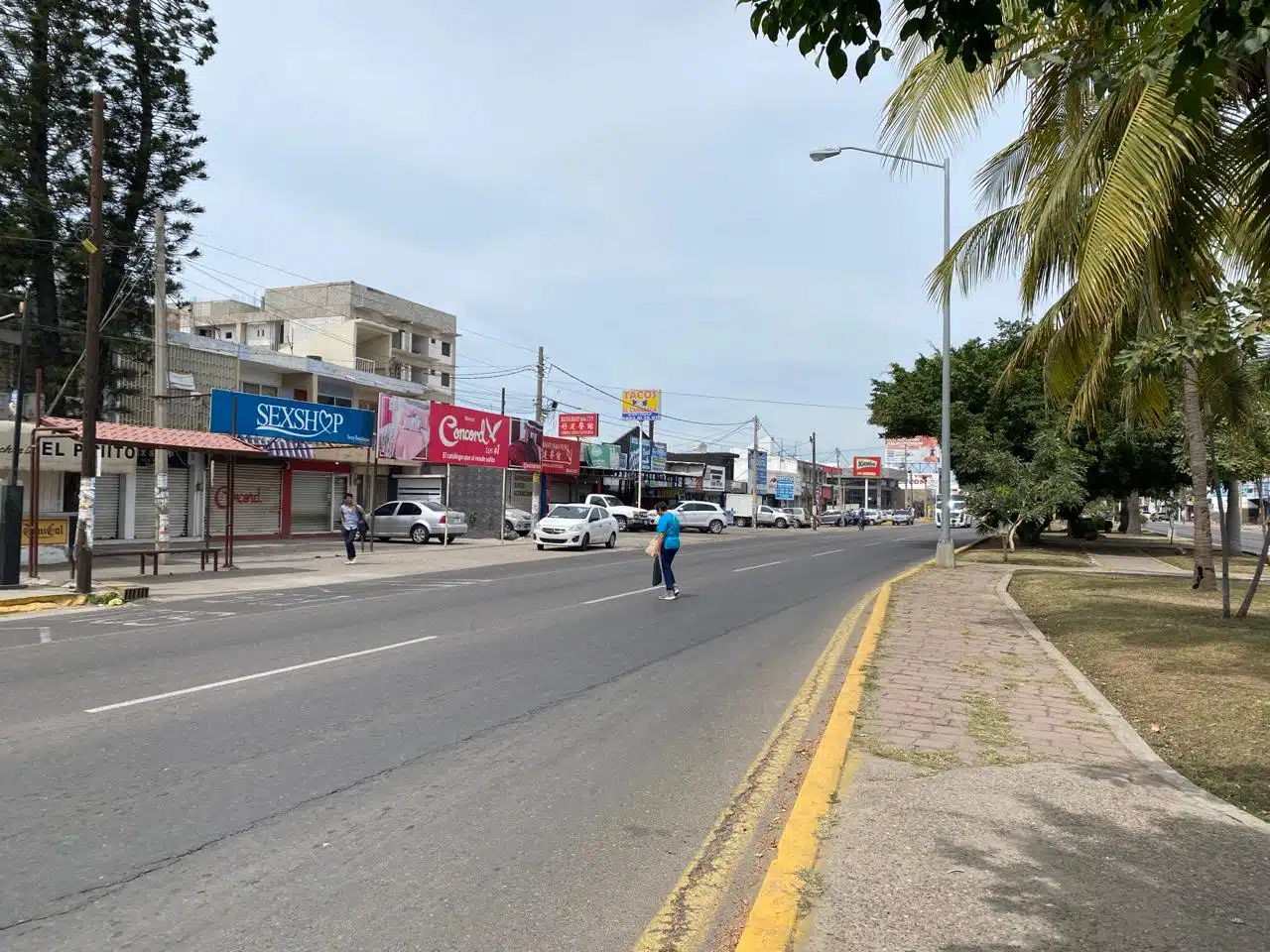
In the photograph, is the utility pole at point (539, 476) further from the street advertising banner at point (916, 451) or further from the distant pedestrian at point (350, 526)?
the street advertising banner at point (916, 451)

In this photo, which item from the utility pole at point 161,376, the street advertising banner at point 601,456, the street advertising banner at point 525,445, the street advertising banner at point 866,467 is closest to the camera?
the utility pole at point 161,376

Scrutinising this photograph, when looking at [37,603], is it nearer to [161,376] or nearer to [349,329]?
[161,376]

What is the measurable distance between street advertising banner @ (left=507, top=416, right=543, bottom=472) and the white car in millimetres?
5665

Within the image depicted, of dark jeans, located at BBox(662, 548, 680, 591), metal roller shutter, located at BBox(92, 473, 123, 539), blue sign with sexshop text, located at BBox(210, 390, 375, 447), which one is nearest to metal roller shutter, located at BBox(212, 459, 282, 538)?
metal roller shutter, located at BBox(92, 473, 123, 539)

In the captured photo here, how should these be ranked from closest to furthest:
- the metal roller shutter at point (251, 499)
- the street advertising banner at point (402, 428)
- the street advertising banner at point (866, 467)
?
the metal roller shutter at point (251, 499)
the street advertising banner at point (402, 428)
the street advertising banner at point (866, 467)

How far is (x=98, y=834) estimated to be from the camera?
15.2ft

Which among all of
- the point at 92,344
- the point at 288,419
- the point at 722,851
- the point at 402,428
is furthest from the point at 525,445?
the point at 722,851

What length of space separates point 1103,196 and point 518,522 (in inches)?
1334

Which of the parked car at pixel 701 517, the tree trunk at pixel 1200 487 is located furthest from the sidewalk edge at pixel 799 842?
the parked car at pixel 701 517

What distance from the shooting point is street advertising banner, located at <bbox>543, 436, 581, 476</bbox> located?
1761 inches

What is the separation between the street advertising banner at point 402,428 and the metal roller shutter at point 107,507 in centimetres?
801

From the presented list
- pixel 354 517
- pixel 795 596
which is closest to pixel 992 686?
pixel 795 596

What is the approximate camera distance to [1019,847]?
441 cm

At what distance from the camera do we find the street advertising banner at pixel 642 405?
179 ft
